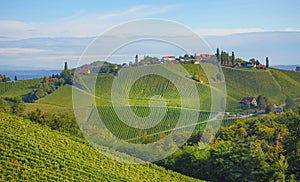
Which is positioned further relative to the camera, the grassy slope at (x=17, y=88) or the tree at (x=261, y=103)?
the grassy slope at (x=17, y=88)

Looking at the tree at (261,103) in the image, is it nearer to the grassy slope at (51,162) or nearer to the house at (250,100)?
the house at (250,100)

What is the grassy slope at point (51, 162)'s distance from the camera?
523 inches

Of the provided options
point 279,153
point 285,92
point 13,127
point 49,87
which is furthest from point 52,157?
point 285,92

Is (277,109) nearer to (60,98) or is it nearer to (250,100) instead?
(250,100)

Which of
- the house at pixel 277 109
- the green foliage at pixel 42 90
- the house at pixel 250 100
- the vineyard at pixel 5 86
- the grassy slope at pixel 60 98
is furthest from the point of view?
the vineyard at pixel 5 86

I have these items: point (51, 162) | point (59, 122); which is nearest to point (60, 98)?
point (59, 122)

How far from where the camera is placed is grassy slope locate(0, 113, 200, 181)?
13287 millimetres

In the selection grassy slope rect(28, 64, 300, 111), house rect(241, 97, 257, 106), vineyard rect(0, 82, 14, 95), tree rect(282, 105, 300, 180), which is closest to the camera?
tree rect(282, 105, 300, 180)

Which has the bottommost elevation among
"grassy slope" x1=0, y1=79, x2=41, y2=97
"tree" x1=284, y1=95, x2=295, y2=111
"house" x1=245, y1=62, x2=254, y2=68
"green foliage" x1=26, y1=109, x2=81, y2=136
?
"tree" x1=284, y1=95, x2=295, y2=111

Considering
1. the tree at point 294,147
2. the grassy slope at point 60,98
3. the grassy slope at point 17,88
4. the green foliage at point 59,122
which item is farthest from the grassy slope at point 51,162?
the grassy slope at point 17,88

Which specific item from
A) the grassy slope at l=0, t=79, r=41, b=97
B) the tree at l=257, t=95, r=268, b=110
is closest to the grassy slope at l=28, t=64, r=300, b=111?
the tree at l=257, t=95, r=268, b=110

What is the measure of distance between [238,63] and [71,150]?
64.3m

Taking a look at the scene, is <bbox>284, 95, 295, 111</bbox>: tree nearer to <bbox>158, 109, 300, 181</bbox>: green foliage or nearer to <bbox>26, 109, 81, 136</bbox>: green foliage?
<bbox>26, 109, 81, 136</bbox>: green foliage

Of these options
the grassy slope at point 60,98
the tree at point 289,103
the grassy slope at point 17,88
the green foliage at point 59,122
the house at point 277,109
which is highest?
the grassy slope at point 17,88
